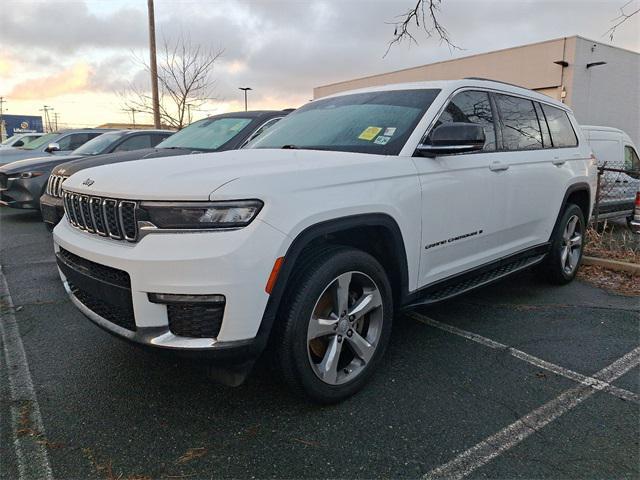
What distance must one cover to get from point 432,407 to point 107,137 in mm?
8161

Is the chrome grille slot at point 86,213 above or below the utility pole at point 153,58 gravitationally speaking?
below

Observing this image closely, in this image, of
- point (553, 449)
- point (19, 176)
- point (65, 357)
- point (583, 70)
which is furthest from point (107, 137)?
point (583, 70)

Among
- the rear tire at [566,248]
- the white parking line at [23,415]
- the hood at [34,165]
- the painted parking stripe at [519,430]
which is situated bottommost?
the painted parking stripe at [519,430]

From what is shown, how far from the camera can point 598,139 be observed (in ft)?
29.4

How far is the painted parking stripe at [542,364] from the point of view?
2.95 metres

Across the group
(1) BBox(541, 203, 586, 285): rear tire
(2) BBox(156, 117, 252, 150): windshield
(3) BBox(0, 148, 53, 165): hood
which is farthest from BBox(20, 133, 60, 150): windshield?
(1) BBox(541, 203, 586, 285): rear tire

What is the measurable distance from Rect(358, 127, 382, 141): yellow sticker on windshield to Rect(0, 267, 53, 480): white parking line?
2.48 metres

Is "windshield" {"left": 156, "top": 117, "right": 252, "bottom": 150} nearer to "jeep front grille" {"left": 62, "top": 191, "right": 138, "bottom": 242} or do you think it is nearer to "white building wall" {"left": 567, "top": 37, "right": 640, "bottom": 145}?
"jeep front grille" {"left": 62, "top": 191, "right": 138, "bottom": 242}

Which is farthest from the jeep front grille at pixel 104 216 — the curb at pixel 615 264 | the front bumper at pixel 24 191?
the front bumper at pixel 24 191

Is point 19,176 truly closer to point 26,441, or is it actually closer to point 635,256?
point 26,441

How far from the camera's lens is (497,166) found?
371 cm

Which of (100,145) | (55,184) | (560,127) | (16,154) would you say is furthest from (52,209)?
(16,154)

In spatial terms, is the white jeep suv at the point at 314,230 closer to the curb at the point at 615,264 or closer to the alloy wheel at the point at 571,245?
the alloy wheel at the point at 571,245

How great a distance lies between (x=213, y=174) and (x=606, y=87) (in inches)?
912
